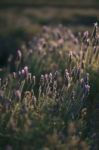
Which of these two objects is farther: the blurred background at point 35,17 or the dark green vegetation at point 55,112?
the blurred background at point 35,17

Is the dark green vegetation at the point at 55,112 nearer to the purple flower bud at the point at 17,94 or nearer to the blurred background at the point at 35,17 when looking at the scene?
the purple flower bud at the point at 17,94

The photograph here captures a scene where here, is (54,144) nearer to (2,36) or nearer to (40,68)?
(40,68)

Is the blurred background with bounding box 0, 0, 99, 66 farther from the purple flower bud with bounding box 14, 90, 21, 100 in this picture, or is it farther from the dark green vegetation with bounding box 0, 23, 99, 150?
the purple flower bud with bounding box 14, 90, 21, 100

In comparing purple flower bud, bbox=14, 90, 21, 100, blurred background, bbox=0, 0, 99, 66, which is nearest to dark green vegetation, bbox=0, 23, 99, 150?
purple flower bud, bbox=14, 90, 21, 100

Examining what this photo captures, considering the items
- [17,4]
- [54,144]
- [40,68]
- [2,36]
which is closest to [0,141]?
[54,144]

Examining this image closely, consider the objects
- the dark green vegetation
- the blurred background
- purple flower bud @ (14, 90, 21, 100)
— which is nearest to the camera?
the dark green vegetation

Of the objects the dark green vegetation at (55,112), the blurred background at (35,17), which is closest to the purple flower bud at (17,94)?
the dark green vegetation at (55,112)

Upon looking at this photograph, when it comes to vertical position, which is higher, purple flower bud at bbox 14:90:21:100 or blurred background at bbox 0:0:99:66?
blurred background at bbox 0:0:99:66

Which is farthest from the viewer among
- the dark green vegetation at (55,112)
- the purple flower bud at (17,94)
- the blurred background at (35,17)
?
the blurred background at (35,17)
